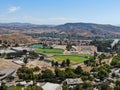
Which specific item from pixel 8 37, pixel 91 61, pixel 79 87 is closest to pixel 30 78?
pixel 79 87

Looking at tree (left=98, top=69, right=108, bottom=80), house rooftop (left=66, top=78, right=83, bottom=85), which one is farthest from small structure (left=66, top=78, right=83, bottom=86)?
tree (left=98, top=69, right=108, bottom=80)

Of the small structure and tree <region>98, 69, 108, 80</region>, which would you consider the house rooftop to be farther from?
tree <region>98, 69, 108, 80</region>

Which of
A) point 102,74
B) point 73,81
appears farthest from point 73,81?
point 102,74

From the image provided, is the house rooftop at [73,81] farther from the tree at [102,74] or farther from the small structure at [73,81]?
the tree at [102,74]

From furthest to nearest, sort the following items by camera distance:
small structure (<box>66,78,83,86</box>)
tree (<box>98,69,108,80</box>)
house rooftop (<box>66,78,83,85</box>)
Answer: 1. tree (<box>98,69,108,80</box>)
2. house rooftop (<box>66,78,83,85</box>)
3. small structure (<box>66,78,83,86</box>)

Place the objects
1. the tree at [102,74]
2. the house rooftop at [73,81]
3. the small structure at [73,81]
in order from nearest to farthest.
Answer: the small structure at [73,81] → the house rooftop at [73,81] → the tree at [102,74]

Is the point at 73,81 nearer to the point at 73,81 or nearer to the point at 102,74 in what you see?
the point at 73,81

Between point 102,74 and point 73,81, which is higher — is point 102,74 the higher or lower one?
the higher one

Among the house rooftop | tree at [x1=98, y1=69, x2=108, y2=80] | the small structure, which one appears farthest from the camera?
tree at [x1=98, y1=69, x2=108, y2=80]

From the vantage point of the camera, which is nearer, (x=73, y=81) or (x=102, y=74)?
(x=73, y=81)

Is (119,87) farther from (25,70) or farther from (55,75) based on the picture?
(25,70)

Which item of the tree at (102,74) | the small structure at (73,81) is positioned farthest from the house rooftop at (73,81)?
the tree at (102,74)
